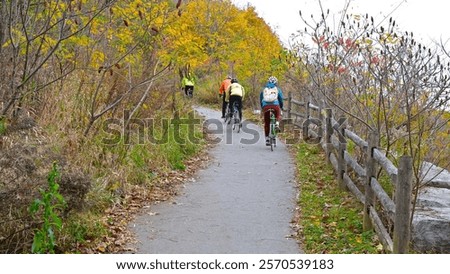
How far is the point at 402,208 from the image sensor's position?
19.5 ft

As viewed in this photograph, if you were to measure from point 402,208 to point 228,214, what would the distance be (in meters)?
3.07

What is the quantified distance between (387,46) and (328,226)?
9.51ft

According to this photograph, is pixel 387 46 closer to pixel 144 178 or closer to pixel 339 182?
pixel 339 182

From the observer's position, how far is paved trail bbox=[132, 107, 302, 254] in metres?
6.96

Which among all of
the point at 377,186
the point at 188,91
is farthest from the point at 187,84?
the point at 377,186

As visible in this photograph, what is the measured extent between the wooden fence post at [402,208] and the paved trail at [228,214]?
134cm

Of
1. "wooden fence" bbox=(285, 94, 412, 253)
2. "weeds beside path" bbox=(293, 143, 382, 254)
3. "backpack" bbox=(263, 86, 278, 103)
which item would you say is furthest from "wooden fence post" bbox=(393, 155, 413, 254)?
"backpack" bbox=(263, 86, 278, 103)

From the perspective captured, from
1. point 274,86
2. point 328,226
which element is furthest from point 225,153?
point 328,226

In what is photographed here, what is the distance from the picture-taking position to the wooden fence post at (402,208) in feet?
19.2

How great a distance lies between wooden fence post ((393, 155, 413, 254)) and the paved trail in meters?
1.34
